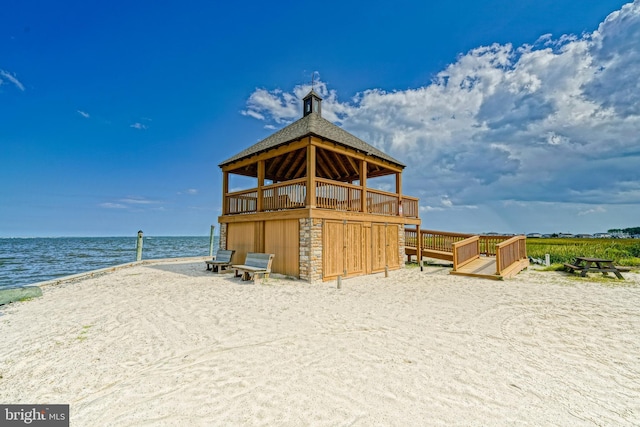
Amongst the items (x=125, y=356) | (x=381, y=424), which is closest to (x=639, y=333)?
(x=381, y=424)

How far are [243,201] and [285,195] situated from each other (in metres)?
3.20

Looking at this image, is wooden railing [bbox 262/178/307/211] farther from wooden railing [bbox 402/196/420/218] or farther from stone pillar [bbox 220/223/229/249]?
wooden railing [bbox 402/196/420/218]

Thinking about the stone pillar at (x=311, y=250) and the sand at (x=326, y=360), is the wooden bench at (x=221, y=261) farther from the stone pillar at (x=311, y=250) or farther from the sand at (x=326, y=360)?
the sand at (x=326, y=360)

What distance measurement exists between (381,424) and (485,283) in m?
9.34

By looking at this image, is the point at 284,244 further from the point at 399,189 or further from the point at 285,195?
the point at 399,189

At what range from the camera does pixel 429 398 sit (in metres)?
3.23

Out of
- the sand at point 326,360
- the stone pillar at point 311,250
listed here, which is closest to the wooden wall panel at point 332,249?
the stone pillar at point 311,250

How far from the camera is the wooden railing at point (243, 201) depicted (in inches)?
540

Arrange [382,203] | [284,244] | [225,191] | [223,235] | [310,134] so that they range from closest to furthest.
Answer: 1. [310,134]
2. [284,244]
3. [382,203]
4. [223,235]
5. [225,191]

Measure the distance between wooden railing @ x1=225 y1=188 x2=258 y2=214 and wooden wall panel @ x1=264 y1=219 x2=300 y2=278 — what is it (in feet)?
6.39

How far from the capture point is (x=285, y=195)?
11727mm

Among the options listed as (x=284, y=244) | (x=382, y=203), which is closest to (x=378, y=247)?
(x=382, y=203)

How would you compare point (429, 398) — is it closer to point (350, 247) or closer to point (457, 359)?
point (457, 359)

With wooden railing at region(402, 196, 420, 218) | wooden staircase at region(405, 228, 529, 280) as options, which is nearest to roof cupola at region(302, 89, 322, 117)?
wooden railing at region(402, 196, 420, 218)
